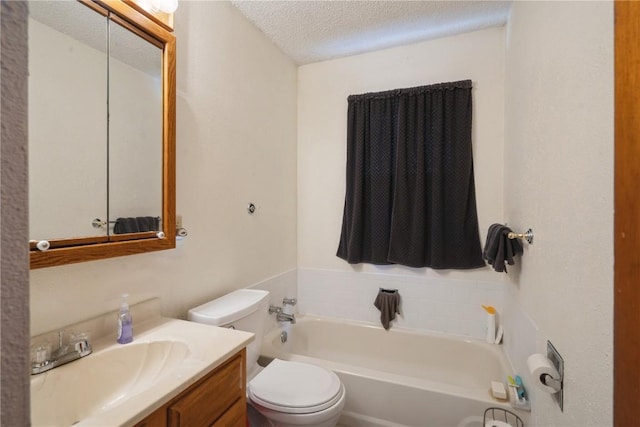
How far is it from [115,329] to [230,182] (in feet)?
3.04

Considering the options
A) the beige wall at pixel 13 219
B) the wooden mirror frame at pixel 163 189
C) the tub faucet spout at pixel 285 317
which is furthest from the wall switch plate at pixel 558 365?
the wooden mirror frame at pixel 163 189

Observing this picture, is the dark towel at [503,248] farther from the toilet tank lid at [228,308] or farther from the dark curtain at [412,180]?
the toilet tank lid at [228,308]

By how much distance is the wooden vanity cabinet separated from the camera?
81 cm

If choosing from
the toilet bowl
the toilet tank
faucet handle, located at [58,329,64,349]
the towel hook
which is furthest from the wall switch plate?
faucet handle, located at [58,329,64,349]

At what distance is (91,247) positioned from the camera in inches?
39.8

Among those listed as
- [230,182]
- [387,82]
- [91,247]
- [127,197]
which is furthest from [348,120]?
[91,247]

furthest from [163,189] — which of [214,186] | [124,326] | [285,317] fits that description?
[285,317]

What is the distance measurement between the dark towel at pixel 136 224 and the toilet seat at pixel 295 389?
0.88 m

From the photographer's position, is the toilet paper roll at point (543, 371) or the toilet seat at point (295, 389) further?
the toilet seat at point (295, 389)

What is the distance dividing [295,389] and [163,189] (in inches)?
43.7

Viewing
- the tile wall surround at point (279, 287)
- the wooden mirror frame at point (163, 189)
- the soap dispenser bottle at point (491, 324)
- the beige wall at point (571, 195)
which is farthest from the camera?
the tile wall surround at point (279, 287)

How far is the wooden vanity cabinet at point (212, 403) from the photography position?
32.0 inches

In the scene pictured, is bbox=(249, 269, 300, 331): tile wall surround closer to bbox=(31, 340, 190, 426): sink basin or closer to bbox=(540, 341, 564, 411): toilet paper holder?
bbox=(31, 340, 190, 426): sink basin

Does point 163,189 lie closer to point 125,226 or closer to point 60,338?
point 125,226
